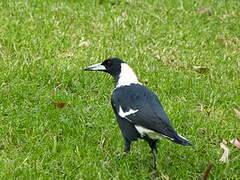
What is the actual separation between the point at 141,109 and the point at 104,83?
170cm

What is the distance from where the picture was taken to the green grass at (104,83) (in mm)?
4781

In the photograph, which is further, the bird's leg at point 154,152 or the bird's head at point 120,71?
the bird's head at point 120,71

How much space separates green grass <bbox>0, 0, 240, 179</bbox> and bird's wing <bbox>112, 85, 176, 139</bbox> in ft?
1.37

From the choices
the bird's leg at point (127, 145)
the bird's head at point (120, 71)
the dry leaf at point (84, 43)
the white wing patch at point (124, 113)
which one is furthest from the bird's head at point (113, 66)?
the dry leaf at point (84, 43)

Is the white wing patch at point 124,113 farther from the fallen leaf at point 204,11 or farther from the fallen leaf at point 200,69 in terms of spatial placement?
the fallen leaf at point 204,11

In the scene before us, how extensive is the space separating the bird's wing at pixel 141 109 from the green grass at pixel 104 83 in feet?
1.37

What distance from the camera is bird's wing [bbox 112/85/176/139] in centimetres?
434

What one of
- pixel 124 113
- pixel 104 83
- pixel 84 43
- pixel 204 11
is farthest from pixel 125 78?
pixel 204 11

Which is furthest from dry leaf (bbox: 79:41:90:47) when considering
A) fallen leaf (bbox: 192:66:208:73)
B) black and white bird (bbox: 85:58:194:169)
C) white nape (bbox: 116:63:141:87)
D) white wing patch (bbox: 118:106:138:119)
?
white wing patch (bbox: 118:106:138:119)

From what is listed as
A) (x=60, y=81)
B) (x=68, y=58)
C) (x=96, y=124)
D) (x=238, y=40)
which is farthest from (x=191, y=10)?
(x=96, y=124)

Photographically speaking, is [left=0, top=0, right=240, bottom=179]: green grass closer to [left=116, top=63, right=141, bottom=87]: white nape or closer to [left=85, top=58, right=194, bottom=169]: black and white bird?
[left=85, top=58, right=194, bottom=169]: black and white bird

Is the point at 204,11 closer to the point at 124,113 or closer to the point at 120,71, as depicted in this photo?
the point at 120,71

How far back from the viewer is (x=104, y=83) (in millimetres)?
6207

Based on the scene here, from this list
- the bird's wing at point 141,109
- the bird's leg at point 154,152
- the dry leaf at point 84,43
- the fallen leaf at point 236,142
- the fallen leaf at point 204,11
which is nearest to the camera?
the bird's wing at point 141,109
